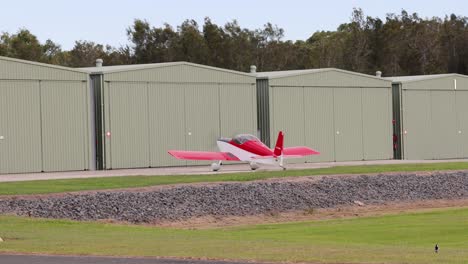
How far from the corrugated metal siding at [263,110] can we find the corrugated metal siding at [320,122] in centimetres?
238

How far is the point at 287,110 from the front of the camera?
5972 centimetres

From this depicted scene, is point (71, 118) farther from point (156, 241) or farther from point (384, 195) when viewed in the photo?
point (156, 241)

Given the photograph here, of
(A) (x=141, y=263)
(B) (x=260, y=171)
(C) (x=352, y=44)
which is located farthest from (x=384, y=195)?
(C) (x=352, y=44)

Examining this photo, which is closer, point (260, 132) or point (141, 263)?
point (141, 263)

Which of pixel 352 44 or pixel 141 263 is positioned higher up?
pixel 352 44

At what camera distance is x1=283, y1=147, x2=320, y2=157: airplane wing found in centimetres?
5470

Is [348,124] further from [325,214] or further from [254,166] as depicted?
[325,214]

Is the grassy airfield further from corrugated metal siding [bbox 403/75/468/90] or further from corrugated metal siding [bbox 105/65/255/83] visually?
corrugated metal siding [bbox 403/75/468/90]

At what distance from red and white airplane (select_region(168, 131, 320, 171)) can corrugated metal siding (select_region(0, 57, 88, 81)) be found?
19.2 feet

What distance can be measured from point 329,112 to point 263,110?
4259mm

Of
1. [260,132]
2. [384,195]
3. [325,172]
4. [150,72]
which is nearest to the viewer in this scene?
[384,195]

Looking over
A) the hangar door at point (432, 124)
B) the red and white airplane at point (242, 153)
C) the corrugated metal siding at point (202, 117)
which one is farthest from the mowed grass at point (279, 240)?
the hangar door at point (432, 124)

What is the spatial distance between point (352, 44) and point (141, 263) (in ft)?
317

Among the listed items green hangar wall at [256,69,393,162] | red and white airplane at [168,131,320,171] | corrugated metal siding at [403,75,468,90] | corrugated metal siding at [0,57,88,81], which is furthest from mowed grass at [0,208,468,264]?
corrugated metal siding at [403,75,468,90]
